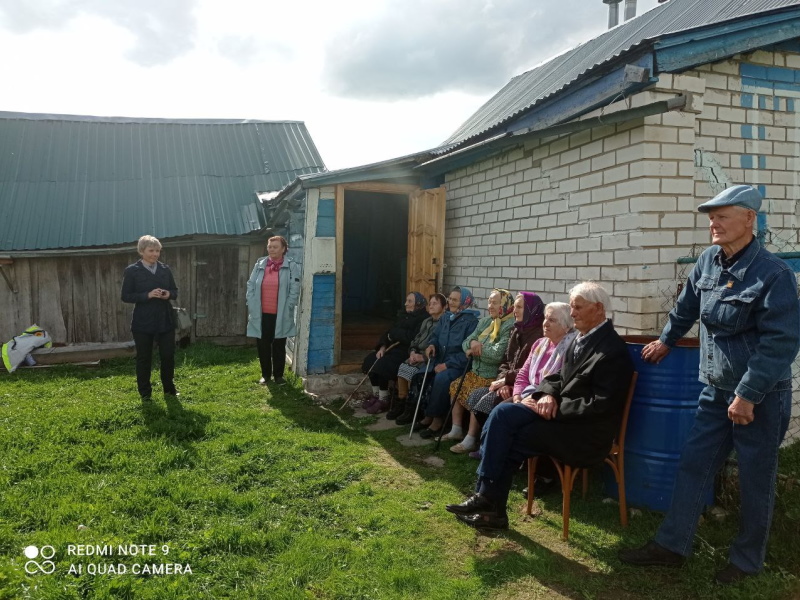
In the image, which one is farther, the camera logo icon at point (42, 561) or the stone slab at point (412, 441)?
the stone slab at point (412, 441)

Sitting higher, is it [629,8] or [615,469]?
[629,8]

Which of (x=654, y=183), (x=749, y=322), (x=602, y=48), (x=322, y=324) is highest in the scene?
(x=602, y=48)

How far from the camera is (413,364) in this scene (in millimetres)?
5555

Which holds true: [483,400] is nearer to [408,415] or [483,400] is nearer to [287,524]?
[408,415]

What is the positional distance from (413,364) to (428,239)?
182 cm

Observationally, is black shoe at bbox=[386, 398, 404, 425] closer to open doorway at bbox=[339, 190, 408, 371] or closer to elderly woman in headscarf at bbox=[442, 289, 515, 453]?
elderly woman in headscarf at bbox=[442, 289, 515, 453]

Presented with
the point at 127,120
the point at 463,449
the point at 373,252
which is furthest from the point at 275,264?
the point at 127,120

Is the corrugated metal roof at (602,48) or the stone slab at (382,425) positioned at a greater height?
the corrugated metal roof at (602,48)

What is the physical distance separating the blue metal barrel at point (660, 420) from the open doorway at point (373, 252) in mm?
6874

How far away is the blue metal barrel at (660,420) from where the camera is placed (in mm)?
3324

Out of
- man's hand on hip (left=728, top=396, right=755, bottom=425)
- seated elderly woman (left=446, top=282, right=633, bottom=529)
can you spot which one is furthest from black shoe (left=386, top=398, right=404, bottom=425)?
man's hand on hip (left=728, top=396, right=755, bottom=425)

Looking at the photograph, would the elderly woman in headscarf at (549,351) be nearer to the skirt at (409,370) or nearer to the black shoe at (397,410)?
the skirt at (409,370)

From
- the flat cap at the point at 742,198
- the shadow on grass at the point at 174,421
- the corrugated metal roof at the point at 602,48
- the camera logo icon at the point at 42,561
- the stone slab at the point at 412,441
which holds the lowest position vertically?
the stone slab at the point at 412,441

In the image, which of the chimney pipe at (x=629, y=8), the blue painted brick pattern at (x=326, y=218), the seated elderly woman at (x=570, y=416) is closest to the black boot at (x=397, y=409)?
the blue painted brick pattern at (x=326, y=218)
